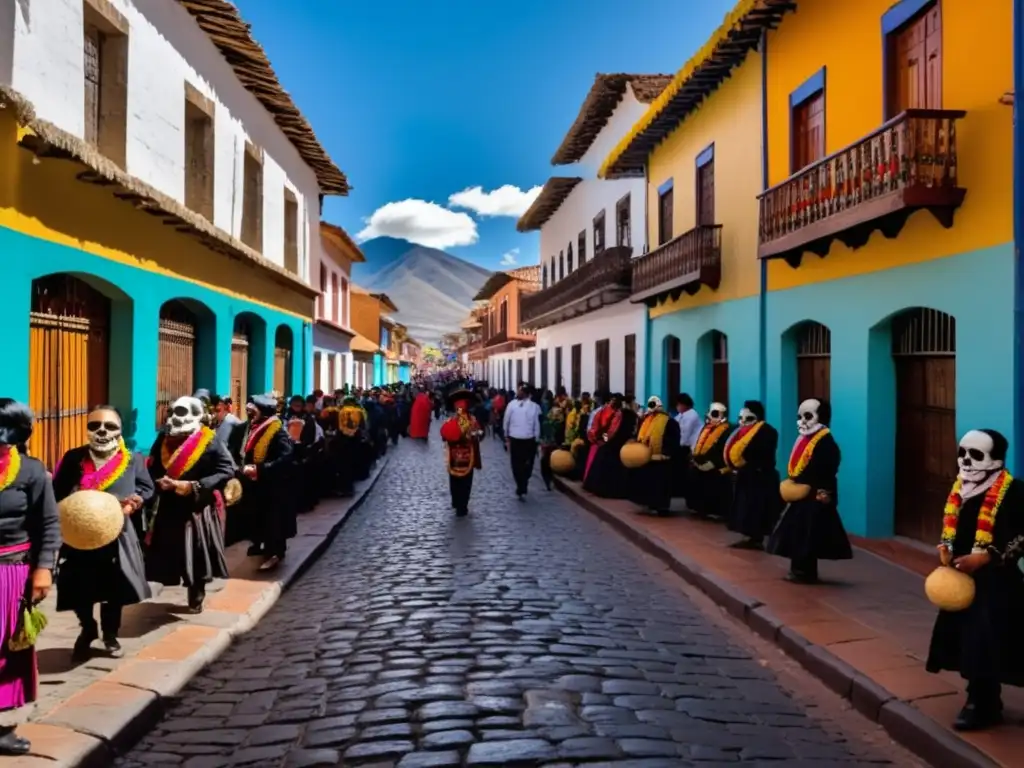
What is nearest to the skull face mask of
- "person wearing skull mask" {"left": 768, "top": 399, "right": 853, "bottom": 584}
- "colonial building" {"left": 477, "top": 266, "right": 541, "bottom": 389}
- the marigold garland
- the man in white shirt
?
"person wearing skull mask" {"left": 768, "top": 399, "right": 853, "bottom": 584}

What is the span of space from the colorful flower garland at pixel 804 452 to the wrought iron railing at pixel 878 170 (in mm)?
2321

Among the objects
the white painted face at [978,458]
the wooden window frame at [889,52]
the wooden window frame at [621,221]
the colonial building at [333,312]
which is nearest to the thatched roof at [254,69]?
the colonial building at [333,312]

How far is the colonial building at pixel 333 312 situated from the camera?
25.1 m

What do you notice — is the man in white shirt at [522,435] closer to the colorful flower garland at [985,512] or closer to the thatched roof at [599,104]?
the thatched roof at [599,104]

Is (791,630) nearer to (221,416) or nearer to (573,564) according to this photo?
(573,564)

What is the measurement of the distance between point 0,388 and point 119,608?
2.43m

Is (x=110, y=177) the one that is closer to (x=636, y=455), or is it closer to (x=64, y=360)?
(x=64, y=360)

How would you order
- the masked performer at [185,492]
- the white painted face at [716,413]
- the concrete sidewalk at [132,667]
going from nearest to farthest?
the concrete sidewalk at [132,667] → the masked performer at [185,492] → the white painted face at [716,413]

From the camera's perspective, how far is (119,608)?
5.55 metres

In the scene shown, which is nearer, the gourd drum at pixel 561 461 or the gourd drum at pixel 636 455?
the gourd drum at pixel 636 455

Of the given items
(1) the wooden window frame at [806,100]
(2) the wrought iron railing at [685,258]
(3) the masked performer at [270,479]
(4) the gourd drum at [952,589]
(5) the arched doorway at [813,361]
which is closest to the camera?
(4) the gourd drum at [952,589]

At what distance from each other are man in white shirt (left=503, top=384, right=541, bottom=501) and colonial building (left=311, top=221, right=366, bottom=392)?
9877mm

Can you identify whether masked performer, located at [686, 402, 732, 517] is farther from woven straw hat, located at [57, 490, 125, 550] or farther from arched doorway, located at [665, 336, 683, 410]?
woven straw hat, located at [57, 490, 125, 550]

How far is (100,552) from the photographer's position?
5.35 meters
